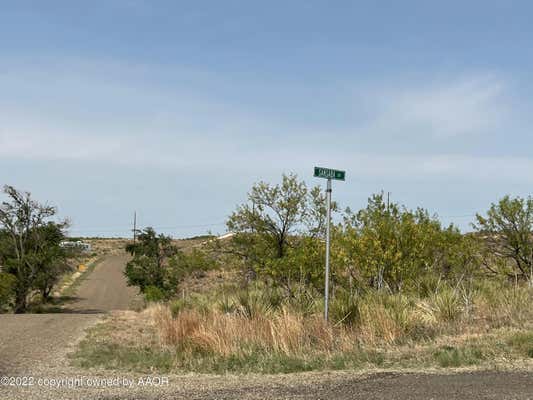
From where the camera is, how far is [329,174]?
1081 centimetres

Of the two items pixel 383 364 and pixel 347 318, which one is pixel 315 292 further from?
pixel 383 364

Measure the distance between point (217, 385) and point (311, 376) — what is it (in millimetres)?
1333

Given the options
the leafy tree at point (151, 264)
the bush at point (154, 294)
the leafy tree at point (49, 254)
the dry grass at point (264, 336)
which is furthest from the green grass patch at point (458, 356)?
the leafy tree at point (49, 254)

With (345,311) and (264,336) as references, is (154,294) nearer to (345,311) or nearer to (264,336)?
(345,311)

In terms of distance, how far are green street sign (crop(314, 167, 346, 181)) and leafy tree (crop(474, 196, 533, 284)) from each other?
10902 millimetres

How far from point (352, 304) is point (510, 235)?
11.0 meters

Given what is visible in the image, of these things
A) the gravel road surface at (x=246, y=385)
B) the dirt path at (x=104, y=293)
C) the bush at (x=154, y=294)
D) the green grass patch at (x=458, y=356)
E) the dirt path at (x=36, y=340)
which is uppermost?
the green grass patch at (x=458, y=356)

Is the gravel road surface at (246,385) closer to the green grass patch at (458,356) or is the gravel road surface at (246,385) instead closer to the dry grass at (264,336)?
the green grass patch at (458,356)

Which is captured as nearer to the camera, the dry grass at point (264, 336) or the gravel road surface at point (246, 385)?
the gravel road surface at point (246, 385)

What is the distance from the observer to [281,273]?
17.2 metres

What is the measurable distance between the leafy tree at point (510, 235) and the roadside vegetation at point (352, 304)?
0.04m

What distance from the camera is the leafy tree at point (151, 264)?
3284 cm

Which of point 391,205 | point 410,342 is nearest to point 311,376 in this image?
point 410,342

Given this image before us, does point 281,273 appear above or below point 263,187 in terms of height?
below
